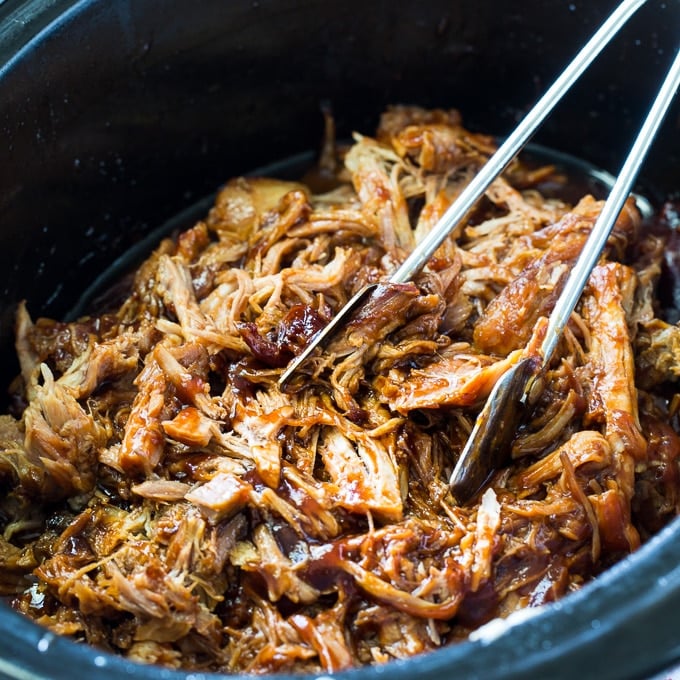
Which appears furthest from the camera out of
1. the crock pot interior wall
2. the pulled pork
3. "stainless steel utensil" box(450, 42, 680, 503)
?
the crock pot interior wall

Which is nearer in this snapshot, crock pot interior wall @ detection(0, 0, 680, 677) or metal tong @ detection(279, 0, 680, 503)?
metal tong @ detection(279, 0, 680, 503)

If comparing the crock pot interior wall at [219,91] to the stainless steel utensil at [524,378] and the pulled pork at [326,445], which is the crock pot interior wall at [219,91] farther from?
the stainless steel utensil at [524,378]

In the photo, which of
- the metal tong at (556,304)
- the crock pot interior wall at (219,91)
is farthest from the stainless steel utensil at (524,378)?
the crock pot interior wall at (219,91)

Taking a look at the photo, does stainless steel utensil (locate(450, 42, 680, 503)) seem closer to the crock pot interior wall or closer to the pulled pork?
the pulled pork

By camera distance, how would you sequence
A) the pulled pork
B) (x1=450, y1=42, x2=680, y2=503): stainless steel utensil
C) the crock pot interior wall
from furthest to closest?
the crock pot interior wall < (x1=450, y1=42, x2=680, y2=503): stainless steel utensil < the pulled pork

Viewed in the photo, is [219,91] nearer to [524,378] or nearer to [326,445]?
[326,445]

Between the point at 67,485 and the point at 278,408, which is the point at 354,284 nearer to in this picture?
the point at 278,408

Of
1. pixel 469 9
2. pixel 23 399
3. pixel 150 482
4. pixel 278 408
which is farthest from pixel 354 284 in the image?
pixel 469 9

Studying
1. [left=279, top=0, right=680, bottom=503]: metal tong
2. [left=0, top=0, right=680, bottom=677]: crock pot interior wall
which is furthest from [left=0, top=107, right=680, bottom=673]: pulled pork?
[left=0, top=0, right=680, bottom=677]: crock pot interior wall
